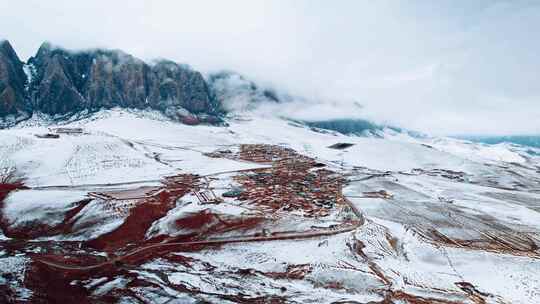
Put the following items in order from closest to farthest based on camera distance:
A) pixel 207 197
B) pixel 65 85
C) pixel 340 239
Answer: pixel 340 239 → pixel 207 197 → pixel 65 85

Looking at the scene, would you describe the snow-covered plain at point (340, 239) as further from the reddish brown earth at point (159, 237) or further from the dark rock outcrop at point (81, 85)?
the dark rock outcrop at point (81, 85)

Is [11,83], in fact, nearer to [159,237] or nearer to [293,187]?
[293,187]

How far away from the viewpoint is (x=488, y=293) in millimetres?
30281

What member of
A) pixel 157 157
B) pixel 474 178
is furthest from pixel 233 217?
pixel 474 178

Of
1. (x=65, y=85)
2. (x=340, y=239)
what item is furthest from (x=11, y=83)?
(x=340, y=239)

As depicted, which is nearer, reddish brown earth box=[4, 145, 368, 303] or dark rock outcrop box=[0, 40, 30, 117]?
reddish brown earth box=[4, 145, 368, 303]

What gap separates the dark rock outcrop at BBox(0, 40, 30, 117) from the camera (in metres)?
160

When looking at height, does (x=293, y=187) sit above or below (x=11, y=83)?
below

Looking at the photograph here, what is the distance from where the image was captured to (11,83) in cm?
16738

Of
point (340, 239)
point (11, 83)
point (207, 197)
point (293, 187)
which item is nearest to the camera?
point (340, 239)

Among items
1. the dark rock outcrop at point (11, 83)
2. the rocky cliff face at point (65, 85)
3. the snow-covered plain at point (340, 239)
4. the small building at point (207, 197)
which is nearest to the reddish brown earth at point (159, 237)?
the snow-covered plain at point (340, 239)

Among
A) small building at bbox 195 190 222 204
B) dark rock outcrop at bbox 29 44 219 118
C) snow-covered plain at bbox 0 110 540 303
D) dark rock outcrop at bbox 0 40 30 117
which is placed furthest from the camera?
dark rock outcrop at bbox 29 44 219 118

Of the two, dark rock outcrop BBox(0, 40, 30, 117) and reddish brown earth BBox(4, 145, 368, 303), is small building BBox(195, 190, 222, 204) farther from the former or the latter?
dark rock outcrop BBox(0, 40, 30, 117)

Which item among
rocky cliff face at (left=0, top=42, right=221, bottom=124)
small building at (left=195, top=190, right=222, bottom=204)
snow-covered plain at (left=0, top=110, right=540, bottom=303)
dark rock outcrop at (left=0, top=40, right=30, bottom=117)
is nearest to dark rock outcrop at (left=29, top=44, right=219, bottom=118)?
rocky cliff face at (left=0, top=42, right=221, bottom=124)
